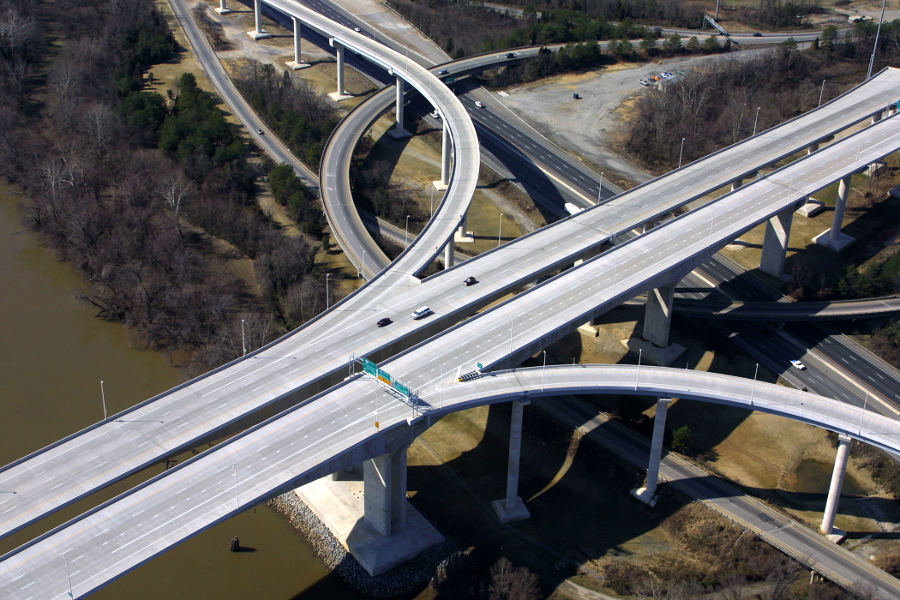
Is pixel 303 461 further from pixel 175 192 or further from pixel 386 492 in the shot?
pixel 175 192

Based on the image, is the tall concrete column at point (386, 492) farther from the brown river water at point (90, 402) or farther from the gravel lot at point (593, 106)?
the gravel lot at point (593, 106)

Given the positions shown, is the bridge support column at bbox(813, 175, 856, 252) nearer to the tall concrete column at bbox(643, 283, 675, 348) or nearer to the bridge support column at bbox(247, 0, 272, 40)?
the tall concrete column at bbox(643, 283, 675, 348)

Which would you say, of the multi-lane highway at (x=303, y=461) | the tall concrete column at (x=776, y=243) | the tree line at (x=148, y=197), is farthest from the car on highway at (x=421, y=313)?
the tall concrete column at (x=776, y=243)

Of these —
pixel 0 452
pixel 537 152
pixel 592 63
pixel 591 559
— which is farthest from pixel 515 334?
pixel 592 63

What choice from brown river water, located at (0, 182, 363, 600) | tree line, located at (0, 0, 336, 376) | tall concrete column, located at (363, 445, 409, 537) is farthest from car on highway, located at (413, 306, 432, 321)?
brown river water, located at (0, 182, 363, 600)

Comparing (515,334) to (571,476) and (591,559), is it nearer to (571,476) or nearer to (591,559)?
(571,476)

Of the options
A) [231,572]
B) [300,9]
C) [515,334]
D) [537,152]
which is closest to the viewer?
[231,572]
